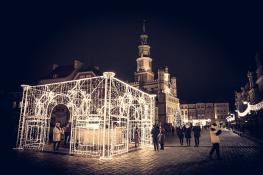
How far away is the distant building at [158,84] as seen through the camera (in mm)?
62125

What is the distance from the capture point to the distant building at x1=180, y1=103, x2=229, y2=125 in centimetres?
9644

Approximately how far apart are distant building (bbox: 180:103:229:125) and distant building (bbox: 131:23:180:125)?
2746 centimetres

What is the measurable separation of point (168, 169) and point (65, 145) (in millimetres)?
10879

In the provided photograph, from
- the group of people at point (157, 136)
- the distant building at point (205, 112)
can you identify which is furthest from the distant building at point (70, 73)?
the distant building at point (205, 112)

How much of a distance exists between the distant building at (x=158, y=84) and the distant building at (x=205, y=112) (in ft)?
90.1

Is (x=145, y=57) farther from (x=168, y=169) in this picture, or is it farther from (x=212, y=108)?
(x=168, y=169)

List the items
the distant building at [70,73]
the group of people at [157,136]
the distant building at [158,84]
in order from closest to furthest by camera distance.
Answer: the group of people at [157,136], the distant building at [70,73], the distant building at [158,84]

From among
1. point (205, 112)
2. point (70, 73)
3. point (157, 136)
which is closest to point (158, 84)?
point (70, 73)

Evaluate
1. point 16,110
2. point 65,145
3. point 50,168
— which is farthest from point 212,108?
point 50,168

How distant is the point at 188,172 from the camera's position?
7.71 meters

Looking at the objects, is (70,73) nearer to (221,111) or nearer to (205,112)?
(205,112)

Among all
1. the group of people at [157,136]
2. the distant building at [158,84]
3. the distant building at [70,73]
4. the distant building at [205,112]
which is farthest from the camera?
the distant building at [205,112]

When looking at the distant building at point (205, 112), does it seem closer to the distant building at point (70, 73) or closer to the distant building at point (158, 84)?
the distant building at point (158, 84)

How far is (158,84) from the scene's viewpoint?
6384cm
